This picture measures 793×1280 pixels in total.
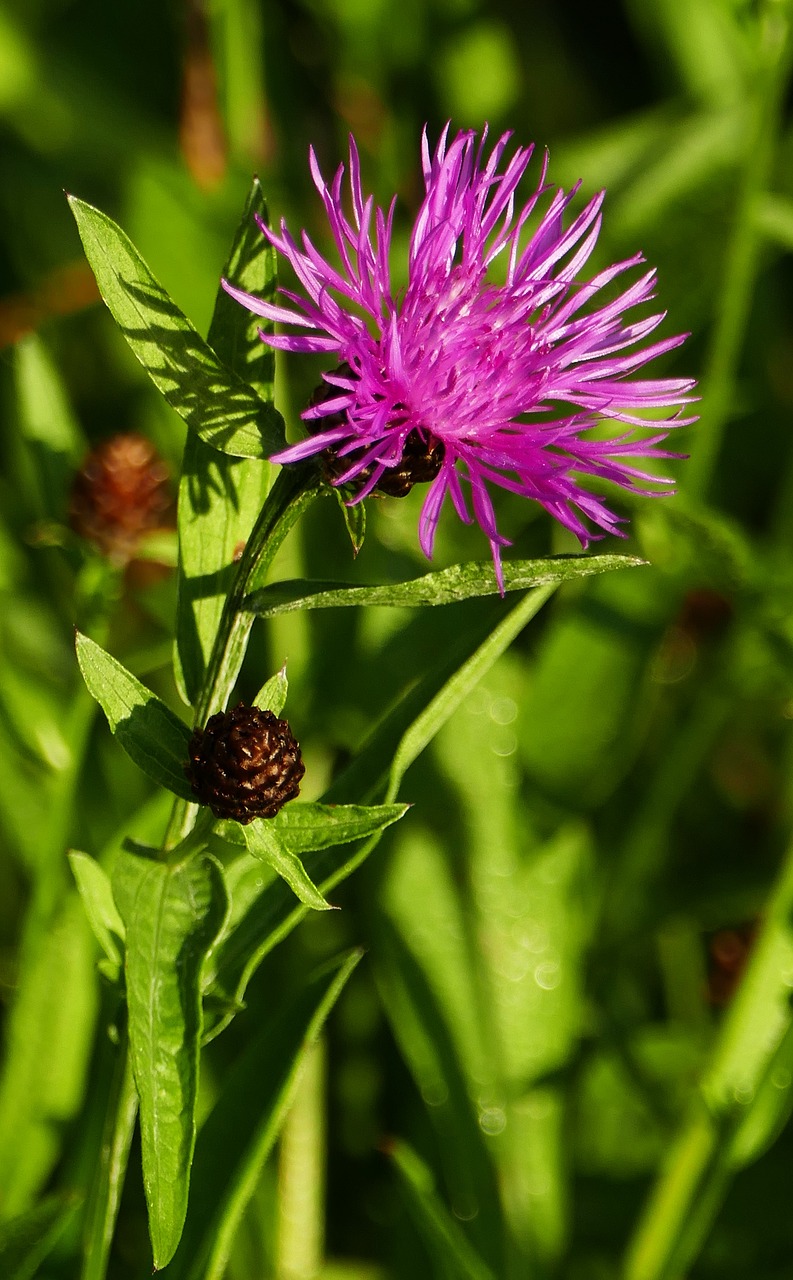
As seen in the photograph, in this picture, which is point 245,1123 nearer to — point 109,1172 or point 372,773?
point 109,1172

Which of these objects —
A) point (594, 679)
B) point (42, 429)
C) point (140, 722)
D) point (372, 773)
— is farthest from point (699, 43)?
point (140, 722)

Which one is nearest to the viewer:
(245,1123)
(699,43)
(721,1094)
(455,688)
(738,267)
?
(455,688)

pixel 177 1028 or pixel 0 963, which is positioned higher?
pixel 177 1028

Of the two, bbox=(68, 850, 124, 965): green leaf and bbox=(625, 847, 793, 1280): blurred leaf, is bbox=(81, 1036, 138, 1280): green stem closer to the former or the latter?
bbox=(68, 850, 124, 965): green leaf

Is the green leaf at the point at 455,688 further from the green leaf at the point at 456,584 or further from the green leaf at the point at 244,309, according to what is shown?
the green leaf at the point at 244,309

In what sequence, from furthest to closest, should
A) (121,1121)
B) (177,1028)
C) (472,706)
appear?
(472,706)
(121,1121)
(177,1028)

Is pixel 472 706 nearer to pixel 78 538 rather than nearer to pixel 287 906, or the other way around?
pixel 78 538

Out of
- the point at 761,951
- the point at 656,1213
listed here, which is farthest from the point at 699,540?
the point at 656,1213
